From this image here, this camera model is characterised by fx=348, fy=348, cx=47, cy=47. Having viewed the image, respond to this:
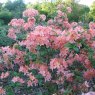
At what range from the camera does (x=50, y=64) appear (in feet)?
16.3

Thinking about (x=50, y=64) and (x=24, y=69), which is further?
(x=24, y=69)

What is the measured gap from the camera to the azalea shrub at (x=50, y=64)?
4961 mm

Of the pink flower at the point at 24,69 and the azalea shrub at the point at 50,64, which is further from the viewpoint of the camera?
the pink flower at the point at 24,69

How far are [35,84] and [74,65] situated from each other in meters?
0.71

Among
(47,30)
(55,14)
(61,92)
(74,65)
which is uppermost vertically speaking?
(55,14)

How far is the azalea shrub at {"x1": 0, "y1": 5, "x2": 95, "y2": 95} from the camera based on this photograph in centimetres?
496

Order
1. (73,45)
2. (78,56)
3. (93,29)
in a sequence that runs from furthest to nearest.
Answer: (93,29) < (78,56) < (73,45)

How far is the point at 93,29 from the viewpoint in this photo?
5566 millimetres

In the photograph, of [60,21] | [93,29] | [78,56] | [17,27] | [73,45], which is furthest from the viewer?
[60,21]

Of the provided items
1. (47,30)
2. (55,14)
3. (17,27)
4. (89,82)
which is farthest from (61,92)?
(55,14)

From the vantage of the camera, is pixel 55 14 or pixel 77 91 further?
pixel 55 14

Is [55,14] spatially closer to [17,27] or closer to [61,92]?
[17,27]

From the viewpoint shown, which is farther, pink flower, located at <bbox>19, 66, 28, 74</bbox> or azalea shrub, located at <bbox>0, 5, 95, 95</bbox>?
pink flower, located at <bbox>19, 66, 28, 74</bbox>

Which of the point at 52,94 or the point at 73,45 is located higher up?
the point at 73,45
